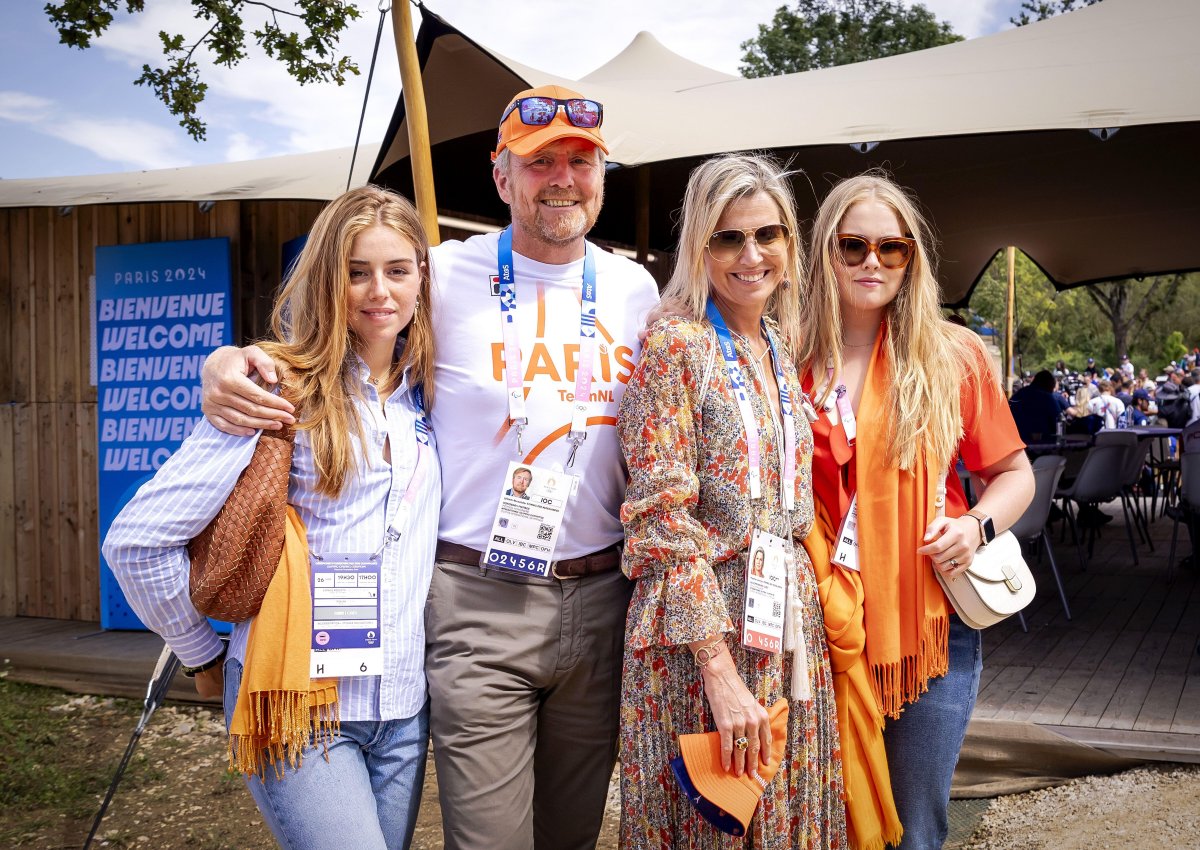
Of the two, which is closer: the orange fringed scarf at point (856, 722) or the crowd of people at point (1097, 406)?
the orange fringed scarf at point (856, 722)

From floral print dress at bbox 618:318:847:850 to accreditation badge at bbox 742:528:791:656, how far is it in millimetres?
32

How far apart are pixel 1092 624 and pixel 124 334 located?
6353 mm

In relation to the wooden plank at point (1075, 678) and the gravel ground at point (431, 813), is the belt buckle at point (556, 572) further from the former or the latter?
the wooden plank at point (1075, 678)

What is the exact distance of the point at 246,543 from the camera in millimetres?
1697

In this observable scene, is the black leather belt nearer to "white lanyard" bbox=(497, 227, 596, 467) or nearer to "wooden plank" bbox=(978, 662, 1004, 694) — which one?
"white lanyard" bbox=(497, 227, 596, 467)

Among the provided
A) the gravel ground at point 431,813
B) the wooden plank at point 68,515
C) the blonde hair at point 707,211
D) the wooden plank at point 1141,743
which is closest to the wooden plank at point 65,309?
the wooden plank at point 68,515

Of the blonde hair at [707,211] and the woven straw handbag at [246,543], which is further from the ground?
the blonde hair at [707,211]

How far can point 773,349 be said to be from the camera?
82.0 inches

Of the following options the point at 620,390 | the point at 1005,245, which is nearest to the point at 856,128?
the point at 620,390

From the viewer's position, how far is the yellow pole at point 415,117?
3479 millimetres

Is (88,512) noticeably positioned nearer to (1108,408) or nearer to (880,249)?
(880,249)

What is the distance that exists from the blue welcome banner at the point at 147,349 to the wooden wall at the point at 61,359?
9.3 inches

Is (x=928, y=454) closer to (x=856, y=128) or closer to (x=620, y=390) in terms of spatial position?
(x=620, y=390)

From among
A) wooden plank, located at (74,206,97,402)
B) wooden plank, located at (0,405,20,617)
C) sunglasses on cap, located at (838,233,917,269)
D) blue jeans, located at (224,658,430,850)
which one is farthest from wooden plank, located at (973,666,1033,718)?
wooden plank, located at (0,405,20,617)
